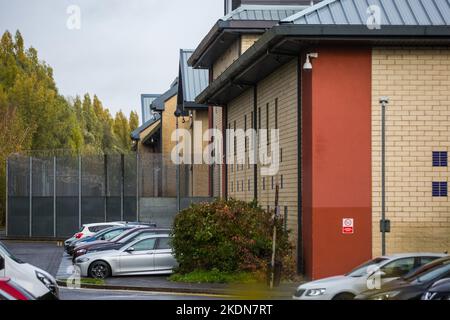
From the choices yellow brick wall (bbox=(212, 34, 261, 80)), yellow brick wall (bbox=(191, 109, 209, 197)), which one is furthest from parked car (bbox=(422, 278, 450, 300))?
yellow brick wall (bbox=(191, 109, 209, 197))

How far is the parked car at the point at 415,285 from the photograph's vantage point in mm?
17484

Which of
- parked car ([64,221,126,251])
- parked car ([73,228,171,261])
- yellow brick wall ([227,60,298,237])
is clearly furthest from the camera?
parked car ([64,221,126,251])

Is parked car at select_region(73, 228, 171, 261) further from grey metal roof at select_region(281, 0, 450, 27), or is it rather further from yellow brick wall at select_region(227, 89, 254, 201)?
grey metal roof at select_region(281, 0, 450, 27)

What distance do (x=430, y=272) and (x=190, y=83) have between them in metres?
45.6

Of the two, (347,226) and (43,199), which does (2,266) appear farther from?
(43,199)

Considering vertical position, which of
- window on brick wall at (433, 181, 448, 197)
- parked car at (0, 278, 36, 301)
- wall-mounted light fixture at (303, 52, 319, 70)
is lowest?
parked car at (0, 278, 36, 301)

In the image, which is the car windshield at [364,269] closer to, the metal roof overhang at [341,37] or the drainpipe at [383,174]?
the drainpipe at [383,174]

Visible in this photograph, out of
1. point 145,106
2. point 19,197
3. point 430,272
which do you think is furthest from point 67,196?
point 430,272

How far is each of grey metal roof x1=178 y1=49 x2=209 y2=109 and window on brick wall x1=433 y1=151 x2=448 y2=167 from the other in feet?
108

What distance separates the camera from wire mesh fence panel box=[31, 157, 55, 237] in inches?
2285

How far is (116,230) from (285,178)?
1093 cm

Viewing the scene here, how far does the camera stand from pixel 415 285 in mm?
17797

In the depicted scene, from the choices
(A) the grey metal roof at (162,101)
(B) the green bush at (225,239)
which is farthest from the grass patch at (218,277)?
(A) the grey metal roof at (162,101)
